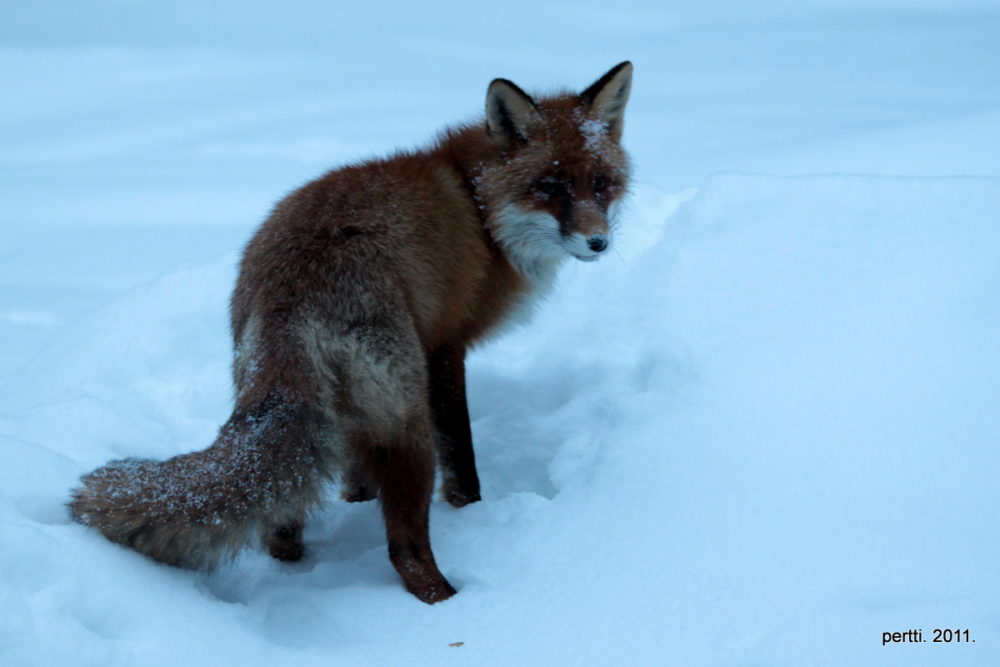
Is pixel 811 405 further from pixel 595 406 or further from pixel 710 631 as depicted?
pixel 710 631

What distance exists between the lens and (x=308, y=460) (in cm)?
235

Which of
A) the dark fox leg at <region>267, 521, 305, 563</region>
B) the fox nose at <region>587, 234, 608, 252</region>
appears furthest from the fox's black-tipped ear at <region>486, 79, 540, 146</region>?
the dark fox leg at <region>267, 521, 305, 563</region>

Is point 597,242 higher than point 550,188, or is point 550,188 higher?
point 550,188

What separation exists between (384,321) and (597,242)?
88 cm

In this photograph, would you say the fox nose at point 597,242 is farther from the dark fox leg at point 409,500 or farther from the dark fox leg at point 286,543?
the dark fox leg at point 286,543

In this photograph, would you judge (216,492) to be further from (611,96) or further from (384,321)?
(611,96)

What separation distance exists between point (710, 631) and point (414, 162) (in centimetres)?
202

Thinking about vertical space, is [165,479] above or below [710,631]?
above

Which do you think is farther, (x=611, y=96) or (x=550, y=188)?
(x=611, y=96)

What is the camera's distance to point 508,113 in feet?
10.6

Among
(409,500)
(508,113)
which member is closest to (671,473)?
(409,500)

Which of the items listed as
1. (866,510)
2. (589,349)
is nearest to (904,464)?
(866,510)

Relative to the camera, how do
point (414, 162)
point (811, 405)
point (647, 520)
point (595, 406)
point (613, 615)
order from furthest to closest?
point (595, 406), point (414, 162), point (811, 405), point (647, 520), point (613, 615)

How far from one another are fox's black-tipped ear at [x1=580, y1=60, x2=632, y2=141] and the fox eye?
0.42m
